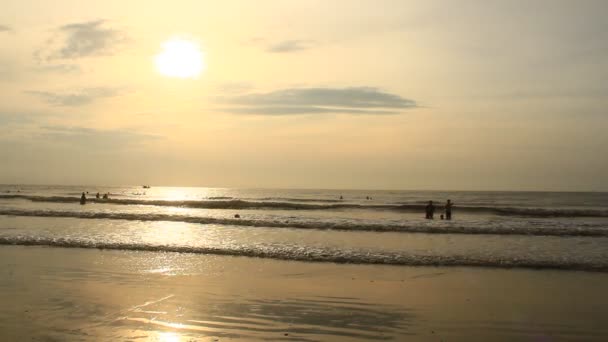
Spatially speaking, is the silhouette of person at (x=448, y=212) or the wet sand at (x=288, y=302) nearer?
the wet sand at (x=288, y=302)

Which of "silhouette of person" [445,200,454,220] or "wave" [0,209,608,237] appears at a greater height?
"silhouette of person" [445,200,454,220]

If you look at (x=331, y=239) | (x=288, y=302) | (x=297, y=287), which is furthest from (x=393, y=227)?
(x=288, y=302)

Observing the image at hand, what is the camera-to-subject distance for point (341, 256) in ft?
45.3

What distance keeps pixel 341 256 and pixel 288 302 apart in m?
5.52

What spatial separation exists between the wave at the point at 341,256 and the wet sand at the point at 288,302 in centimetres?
73

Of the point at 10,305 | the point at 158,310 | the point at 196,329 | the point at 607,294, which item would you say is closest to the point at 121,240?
the point at 10,305

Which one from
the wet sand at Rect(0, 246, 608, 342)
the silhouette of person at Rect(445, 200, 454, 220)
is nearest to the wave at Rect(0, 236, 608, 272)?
the wet sand at Rect(0, 246, 608, 342)

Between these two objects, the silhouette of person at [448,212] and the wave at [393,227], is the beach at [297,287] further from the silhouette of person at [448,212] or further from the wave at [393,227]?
the silhouette of person at [448,212]

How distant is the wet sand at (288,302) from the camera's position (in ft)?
22.4

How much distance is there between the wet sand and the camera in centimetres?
684

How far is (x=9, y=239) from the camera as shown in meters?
16.5

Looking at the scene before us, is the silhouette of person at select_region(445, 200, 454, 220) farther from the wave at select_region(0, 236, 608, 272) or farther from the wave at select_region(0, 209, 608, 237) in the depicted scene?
the wave at select_region(0, 236, 608, 272)

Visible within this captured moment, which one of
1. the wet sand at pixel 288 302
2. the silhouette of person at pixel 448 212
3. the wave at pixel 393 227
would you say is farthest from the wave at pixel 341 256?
the silhouette of person at pixel 448 212

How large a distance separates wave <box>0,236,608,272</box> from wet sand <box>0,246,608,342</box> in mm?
733
